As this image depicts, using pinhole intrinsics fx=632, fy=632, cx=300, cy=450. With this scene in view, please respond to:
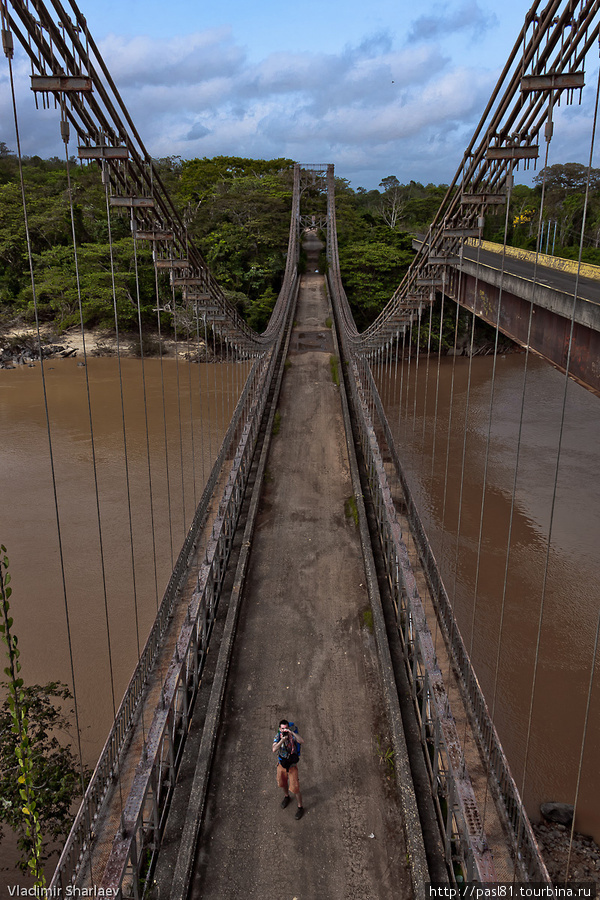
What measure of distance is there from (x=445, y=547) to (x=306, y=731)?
20.6 ft

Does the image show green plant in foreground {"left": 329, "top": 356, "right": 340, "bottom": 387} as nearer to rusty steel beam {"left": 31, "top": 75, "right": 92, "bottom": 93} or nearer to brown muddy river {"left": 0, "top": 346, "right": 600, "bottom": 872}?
brown muddy river {"left": 0, "top": 346, "right": 600, "bottom": 872}

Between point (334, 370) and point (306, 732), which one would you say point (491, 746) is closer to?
point (306, 732)

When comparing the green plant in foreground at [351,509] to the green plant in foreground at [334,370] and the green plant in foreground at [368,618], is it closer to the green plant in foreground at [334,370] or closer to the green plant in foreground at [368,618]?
the green plant in foreground at [368,618]

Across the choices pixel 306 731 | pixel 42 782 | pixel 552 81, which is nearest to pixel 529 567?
pixel 306 731

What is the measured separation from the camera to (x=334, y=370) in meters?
20.4

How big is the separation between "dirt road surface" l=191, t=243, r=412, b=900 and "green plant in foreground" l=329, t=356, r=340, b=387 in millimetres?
8160

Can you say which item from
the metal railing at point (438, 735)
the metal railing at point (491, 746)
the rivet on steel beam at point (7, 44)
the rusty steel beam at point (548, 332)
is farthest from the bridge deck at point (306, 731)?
the rivet on steel beam at point (7, 44)

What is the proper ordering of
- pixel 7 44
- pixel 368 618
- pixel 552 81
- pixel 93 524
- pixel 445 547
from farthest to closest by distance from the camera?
pixel 93 524
pixel 445 547
pixel 368 618
pixel 552 81
pixel 7 44

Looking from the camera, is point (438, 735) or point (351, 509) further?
point (351, 509)

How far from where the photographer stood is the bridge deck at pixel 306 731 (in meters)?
5.09

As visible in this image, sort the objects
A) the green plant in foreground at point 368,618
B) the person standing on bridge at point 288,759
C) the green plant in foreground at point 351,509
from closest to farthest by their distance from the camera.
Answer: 1. the person standing on bridge at point 288,759
2. the green plant in foreground at point 368,618
3. the green plant in foreground at point 351,509

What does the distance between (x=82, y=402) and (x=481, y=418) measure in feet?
44.7

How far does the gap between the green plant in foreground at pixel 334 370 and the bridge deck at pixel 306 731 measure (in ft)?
26.8

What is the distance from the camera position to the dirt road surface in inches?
200
